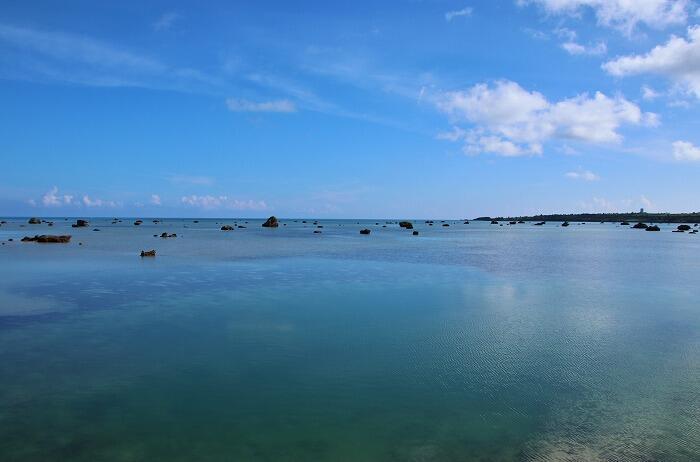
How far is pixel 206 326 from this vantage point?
52.7ft

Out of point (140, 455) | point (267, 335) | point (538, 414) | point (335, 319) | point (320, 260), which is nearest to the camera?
point (140, 455)

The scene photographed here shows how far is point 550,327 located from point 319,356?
838 cm

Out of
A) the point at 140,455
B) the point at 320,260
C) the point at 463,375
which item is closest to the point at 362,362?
the point at 463,375

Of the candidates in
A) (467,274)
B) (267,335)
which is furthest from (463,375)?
(467,274)

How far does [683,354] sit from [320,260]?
2924 centimetres

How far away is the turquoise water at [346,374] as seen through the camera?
8008mm

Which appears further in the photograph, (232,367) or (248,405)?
(232,367)

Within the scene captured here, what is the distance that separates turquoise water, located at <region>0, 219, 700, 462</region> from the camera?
8008mm

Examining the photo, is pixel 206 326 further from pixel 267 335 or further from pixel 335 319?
pixel 335 319

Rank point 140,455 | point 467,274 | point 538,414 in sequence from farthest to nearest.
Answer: point 467,274, point 538,414, point 140,455

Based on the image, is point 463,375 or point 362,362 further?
point 362,362

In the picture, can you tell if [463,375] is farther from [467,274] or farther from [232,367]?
[467,274]

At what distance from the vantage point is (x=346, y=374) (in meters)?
11.3

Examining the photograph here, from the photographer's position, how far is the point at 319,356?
41.9 ft
